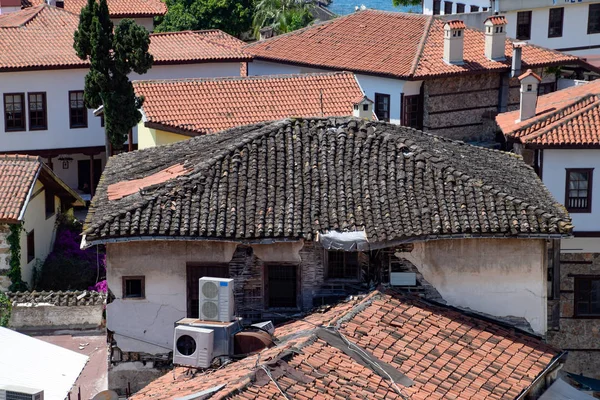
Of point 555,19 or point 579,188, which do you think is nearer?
point 579,188

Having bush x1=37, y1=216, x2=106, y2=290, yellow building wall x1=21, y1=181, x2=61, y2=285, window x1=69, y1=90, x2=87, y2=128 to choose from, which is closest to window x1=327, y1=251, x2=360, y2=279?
bush x1=37, y1=216, x2=106, y2=290

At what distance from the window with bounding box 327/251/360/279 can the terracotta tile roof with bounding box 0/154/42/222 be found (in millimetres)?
11085

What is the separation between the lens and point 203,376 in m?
18.5

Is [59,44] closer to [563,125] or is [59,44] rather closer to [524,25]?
[524,25]

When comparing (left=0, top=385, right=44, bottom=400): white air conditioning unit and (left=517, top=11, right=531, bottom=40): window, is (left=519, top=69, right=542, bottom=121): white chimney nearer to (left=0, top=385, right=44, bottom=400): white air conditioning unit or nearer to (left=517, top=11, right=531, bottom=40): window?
(left=0, top=385, right=44, bottom=400): white air conditioning unit

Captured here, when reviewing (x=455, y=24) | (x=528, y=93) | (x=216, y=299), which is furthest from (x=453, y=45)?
(x=216, y=299)

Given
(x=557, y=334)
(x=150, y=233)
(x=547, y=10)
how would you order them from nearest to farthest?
(x=150, y=233) → (x=557, y=334) → (x=547, y=10)

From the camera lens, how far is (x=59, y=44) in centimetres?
4334

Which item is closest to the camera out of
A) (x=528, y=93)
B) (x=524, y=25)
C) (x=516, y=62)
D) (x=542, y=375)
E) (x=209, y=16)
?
(x=542, y=375)

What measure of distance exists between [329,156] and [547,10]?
2922cm

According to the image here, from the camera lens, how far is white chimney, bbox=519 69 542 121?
30281 millimetres

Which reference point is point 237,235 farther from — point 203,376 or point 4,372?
point 4,372

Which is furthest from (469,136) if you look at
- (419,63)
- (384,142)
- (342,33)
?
(384,142)

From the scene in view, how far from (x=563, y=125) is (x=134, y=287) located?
12.0 m
